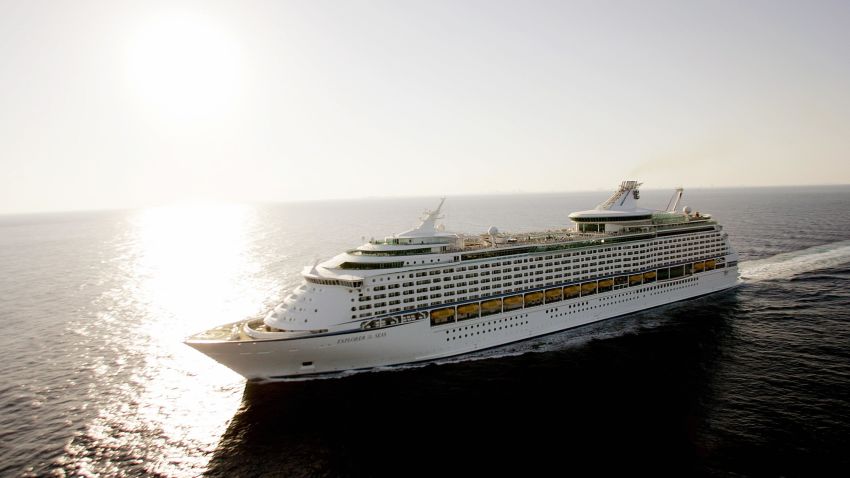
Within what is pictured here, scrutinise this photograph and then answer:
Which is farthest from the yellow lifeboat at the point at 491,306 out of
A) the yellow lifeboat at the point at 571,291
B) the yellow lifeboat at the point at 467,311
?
the yellow lifeboat at the point at 571,291

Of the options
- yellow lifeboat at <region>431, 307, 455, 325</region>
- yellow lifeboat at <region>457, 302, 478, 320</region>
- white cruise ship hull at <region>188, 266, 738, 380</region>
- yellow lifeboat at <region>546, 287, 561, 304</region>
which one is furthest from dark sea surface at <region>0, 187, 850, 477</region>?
yellow lifeboat at <region>457, 302, 478, 320</region>

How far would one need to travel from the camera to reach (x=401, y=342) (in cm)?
3553

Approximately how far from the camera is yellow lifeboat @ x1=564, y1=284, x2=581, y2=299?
4350 cm

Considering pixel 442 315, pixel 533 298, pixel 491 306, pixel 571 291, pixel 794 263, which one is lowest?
pixel 794 263

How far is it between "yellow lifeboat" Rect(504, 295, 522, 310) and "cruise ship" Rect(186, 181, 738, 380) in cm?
11

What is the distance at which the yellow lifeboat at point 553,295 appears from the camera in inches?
1673

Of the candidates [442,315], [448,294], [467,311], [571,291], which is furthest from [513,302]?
[442,315]

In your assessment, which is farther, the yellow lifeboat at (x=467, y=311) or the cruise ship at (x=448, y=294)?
the yellow lifeboat at (x=467, y=311)

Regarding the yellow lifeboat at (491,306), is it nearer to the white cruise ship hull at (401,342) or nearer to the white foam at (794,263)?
the white cruise ship hull at (401,342)

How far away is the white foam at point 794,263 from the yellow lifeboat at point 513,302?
131ft

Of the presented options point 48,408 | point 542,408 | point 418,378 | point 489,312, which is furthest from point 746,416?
point 48,408

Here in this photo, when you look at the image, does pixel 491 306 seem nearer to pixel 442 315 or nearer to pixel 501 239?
pixel 442 315

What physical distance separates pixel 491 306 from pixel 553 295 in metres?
7.59

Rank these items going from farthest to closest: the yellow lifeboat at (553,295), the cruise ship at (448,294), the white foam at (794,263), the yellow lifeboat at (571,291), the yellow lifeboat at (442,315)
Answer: the white foam at (794,263), the yellow lifeboat at (571,291), the yellow lifeboat at (553,295), the yellow lifeboat at (442,315), the cruise ship at (448,294)
